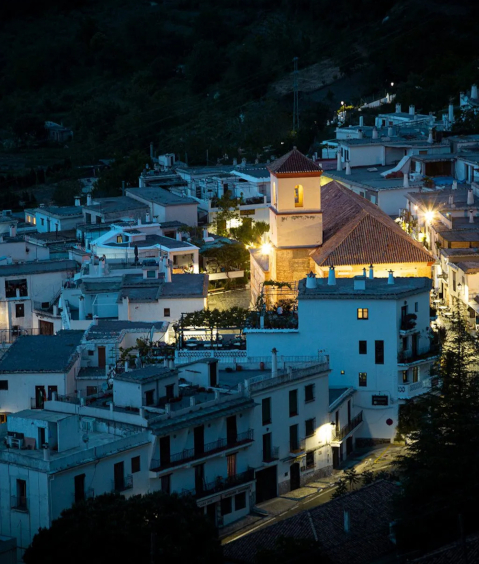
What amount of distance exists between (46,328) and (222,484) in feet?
52.7

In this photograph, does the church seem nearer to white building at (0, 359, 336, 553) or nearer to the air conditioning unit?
white building at (0, 359, 336, 553)

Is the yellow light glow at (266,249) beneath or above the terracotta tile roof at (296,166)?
beneath

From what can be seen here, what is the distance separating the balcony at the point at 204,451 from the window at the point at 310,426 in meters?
2.23

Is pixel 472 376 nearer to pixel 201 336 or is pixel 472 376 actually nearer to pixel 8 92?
pixel 201 336

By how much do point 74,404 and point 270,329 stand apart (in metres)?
7.59

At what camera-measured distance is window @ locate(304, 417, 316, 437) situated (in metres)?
42.1

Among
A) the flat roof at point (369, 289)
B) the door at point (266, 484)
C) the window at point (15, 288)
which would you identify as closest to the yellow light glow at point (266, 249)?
the flat roof at point (369, 289)

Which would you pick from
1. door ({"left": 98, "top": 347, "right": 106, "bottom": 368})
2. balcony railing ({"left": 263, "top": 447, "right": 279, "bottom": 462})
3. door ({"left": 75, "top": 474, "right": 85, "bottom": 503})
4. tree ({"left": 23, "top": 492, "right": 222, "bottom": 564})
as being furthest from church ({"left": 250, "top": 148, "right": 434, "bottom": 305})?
tree ({"left": 23, "top": 492, "right": 222, "bottom": 564})

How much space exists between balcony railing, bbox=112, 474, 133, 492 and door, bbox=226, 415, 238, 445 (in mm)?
3278

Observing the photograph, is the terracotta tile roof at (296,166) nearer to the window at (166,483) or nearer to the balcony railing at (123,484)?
the window at (166,483)

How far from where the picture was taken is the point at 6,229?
6781 centimetres

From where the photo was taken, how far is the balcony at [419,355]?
146ft

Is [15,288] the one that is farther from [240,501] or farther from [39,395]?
[240,501]

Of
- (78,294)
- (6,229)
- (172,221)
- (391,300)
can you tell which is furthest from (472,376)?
(6,229)
